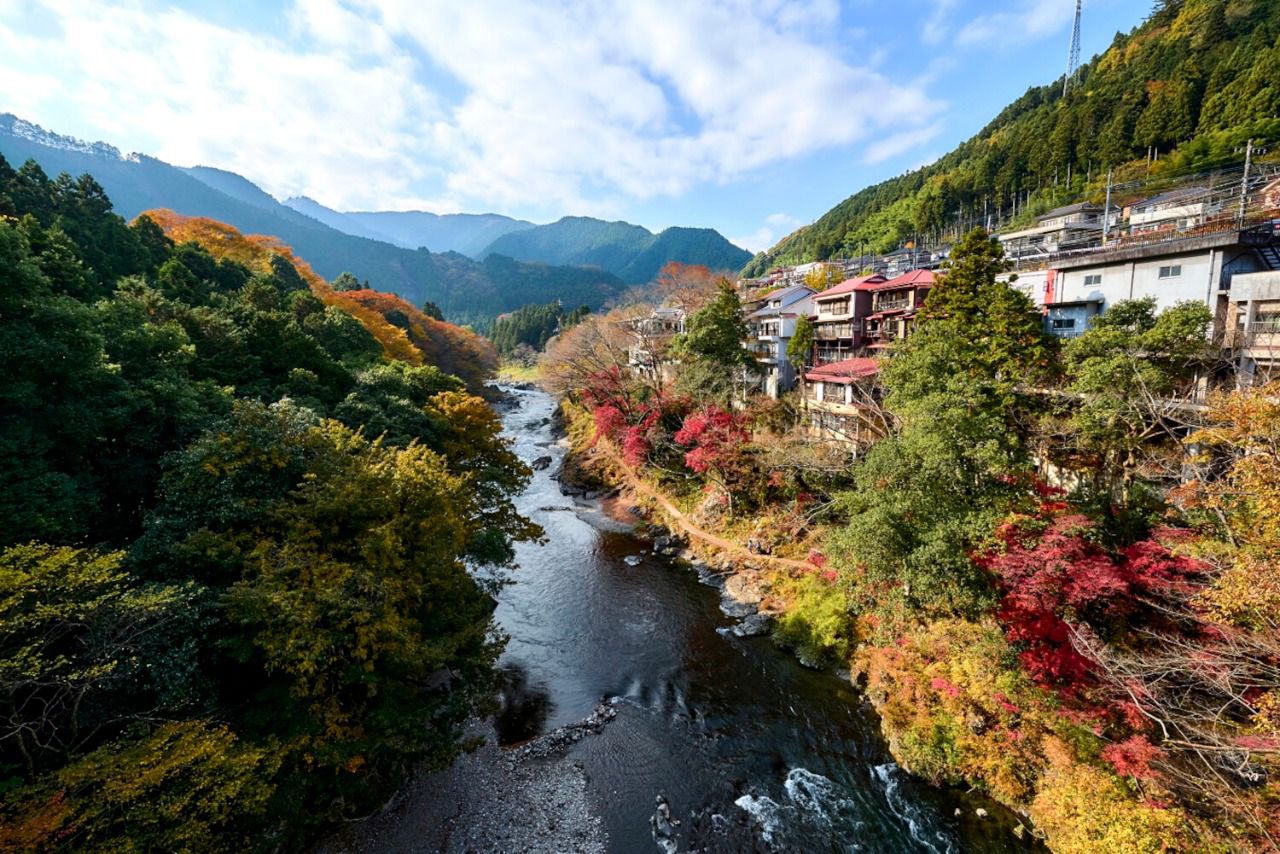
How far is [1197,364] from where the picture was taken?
15.6 m

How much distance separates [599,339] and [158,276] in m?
26.2

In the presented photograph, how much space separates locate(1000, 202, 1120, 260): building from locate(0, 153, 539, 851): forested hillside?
41.2 meters

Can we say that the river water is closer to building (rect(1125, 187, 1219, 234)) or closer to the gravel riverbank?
the gravel riverbank

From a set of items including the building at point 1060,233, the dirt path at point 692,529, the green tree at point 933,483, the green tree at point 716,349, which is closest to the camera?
the green tree at point 933,483

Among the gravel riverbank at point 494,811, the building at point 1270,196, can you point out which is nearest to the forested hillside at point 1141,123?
the building at point 1270,196

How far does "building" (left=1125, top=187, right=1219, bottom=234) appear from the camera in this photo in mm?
33594

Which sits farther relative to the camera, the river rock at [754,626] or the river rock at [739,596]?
the river rock at [739,596]

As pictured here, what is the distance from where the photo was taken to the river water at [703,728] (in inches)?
467

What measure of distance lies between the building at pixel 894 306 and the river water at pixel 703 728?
1814 cm

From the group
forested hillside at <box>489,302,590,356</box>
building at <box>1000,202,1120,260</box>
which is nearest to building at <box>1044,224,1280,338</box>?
building at <box>1000,202,1120,260</box>

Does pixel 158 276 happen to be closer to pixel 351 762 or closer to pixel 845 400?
pixel 351 762

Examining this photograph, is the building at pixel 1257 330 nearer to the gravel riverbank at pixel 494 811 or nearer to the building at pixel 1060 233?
the gravel riverbank at pixel 494 811

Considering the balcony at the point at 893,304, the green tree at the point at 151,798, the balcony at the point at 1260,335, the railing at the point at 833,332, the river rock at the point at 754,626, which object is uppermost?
the balcony at the point at 893,304

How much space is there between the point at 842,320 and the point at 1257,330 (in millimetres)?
18673
